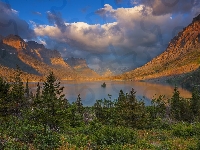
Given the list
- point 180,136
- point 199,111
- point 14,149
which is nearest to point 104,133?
point 14,149

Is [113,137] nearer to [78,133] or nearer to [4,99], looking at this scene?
[78,133]

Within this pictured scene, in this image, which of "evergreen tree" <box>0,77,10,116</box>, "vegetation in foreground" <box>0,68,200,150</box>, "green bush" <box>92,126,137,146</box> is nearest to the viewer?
"vegetation in foreground" <box>0,68,200,150</box>

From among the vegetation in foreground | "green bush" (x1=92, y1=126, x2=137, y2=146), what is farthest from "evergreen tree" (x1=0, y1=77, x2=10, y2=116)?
"green bush" (x1=92, y1=126, x2=137, y2=146)

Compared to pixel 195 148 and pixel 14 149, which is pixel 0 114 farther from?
pixel 195 148

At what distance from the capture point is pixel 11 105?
39.7 meters

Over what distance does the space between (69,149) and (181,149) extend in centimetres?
780

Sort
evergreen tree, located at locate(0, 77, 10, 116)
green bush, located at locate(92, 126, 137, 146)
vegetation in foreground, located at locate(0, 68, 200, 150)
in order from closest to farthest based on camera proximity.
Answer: vegetation in foreground, located at locate(0, 68, 200, 150), green bush, located at locate(92, 126, 137, 146), evergreen tree, located at locate(0, 77, 10, 116)

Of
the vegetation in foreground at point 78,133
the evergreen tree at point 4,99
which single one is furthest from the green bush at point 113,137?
the evergreen tree at point 4,99


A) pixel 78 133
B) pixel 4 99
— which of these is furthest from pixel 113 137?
pixel 4 99

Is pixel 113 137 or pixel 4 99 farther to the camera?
pixel 4 99

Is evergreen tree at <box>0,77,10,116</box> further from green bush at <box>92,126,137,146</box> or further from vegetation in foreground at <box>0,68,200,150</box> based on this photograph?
green bush at <box>92,126,137,146</box>

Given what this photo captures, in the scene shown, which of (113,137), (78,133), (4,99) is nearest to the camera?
(113,137)

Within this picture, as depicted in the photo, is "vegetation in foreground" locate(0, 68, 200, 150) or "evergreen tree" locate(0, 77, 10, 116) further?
"evergreen tree" locate(0, 77, 10, 116)

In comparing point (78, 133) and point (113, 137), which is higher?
point (113, 137)
